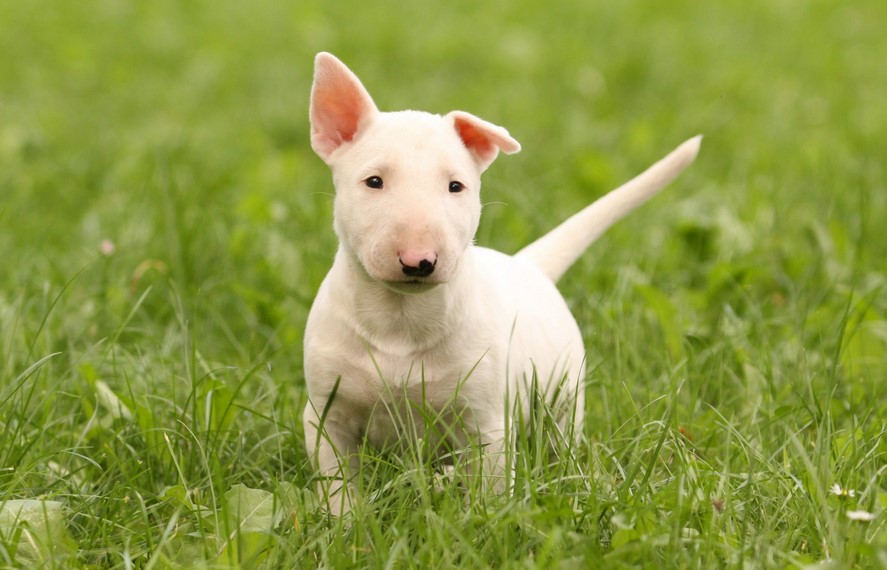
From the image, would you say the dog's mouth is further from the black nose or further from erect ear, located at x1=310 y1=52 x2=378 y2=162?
erect ear, located at x1=310 y1=52 x2=378 y2=162

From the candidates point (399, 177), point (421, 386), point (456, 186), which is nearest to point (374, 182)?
point (399, 177)

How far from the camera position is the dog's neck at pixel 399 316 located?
273 cm

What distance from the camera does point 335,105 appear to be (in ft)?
9.02

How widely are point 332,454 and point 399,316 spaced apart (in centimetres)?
36

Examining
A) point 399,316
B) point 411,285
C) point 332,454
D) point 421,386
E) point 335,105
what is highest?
point 335,105

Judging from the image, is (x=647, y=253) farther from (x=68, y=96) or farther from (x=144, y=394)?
(x=68, y=96)

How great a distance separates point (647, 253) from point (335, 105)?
2.20 meters

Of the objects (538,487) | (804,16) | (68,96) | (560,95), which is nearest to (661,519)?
(538,487)

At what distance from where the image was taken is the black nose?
2.41 meters

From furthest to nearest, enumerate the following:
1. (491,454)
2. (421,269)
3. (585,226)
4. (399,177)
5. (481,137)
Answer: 1. (585,226)
2. (481,137)
3. (491,454)
4. (399,177)
5. (421,269)

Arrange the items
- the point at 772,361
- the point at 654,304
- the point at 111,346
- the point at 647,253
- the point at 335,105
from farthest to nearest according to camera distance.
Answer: the point at 647,253
the point at 654,304
the point at 772,361
the point at 111,346
the point at 335,105

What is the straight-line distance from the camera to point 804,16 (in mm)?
9742

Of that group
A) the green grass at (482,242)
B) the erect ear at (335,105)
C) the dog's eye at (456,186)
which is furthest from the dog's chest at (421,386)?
the erect ear at (335,105)

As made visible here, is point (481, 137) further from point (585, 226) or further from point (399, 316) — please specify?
point (585, 226)
